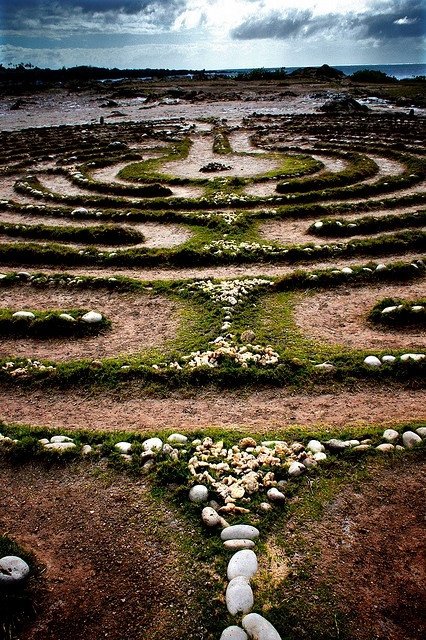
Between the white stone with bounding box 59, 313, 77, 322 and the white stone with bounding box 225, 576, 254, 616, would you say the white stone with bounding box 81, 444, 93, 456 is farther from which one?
the white stone with bounding box 59, 313, 77, 322

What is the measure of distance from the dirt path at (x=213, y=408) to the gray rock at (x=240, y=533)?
2.00 metres

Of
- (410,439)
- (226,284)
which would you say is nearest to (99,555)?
(410,439)

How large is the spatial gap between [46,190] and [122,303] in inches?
480

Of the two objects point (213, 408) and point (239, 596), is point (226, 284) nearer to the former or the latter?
point (213, 408)

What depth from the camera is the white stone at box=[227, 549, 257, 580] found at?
17.3ft

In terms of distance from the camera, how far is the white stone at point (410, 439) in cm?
700

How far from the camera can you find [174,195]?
20719mm

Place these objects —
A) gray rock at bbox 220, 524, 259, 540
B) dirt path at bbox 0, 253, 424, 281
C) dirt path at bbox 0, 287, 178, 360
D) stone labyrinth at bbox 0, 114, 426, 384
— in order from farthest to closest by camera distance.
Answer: dirt path at bbox 0, 253, 424, 281, dirt path at bbox 0, 287, 178, 360, stone labyrinth at bbox 0, 114, 426, 384, gray rock at bbox 220, 524, 259, 540

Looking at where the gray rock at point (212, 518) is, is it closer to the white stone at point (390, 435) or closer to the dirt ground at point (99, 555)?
the dirt ground at point (99, 555)

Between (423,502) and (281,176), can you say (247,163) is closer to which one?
(281,176)

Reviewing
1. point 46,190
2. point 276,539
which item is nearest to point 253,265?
point 276,539

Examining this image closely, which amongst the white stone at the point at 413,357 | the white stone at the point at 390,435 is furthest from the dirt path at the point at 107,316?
the white stone at the point at 390,435

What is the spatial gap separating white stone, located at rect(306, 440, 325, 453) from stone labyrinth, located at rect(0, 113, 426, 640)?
0.02 meters

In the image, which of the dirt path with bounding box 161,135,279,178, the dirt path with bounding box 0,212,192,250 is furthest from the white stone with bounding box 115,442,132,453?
the dirt path with bounding box 161,135,279,178
